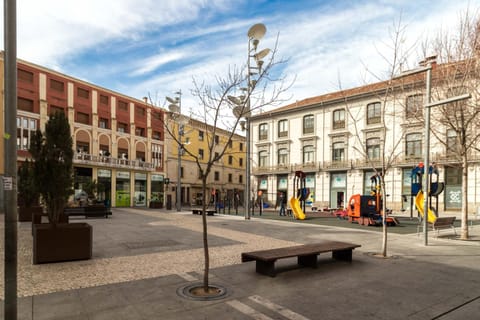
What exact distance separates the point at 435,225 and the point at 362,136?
22.5 metres

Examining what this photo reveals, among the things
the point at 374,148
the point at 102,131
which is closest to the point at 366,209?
the point at 374,148

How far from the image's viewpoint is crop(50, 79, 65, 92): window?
102 feet

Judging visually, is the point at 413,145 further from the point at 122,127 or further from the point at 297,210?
the point at 122,127

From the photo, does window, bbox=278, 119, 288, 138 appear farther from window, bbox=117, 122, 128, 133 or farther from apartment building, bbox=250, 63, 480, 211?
window, bbox=117, 122, 128, 133

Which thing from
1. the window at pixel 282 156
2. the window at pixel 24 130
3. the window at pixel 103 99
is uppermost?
the window at pixel 103 99

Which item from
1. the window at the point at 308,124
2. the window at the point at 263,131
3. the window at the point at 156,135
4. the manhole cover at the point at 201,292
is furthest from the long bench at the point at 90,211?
the window at the point at 263,131

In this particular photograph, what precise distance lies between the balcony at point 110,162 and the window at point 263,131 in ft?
49.1

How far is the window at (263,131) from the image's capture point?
43406 mm

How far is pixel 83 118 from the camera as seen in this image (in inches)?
1325

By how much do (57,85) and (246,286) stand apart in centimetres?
3303

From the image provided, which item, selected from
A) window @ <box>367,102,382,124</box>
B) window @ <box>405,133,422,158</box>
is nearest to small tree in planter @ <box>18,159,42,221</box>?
window @ <box>367,102,382,124</box>

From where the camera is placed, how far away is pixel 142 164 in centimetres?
3872

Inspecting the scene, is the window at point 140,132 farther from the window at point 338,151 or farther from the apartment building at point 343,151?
the window at point 338,151

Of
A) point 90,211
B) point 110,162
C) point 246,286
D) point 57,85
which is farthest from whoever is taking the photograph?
point 110,162
